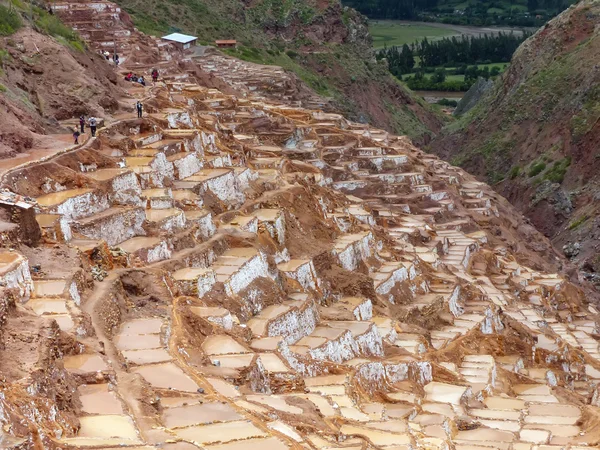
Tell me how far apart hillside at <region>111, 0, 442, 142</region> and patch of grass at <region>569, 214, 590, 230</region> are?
26718mm

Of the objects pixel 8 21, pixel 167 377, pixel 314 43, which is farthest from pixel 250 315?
pixel 314 43

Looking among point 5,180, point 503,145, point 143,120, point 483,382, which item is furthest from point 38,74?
point 503,145

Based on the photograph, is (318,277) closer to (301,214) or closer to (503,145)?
(301,214)

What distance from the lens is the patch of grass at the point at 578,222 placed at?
75438 mm

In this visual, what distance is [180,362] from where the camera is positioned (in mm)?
22281

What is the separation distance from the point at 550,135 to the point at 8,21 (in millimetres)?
60176

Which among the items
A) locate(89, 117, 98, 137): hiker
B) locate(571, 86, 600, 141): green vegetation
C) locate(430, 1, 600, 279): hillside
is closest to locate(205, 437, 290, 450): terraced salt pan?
locate(89, 117, 98, 137): hiker

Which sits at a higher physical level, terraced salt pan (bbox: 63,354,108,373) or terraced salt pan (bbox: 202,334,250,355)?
terraced salt pan (bbox: 63,354,108,373)

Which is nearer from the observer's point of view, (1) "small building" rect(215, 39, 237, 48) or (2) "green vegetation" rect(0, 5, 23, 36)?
(2) "green vegetation" rect(0, 5, 23, 36)

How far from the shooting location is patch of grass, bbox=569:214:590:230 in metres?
75.4

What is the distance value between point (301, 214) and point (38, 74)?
12.1 m

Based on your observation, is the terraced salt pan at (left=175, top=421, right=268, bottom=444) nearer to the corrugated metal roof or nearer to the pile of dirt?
the pile of dirt

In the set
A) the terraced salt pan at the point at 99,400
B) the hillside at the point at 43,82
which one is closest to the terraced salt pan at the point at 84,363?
the terraced salt pan at the point at 99,400

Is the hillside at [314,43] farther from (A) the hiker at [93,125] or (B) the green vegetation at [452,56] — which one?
(A) the hiker at [93,125]
